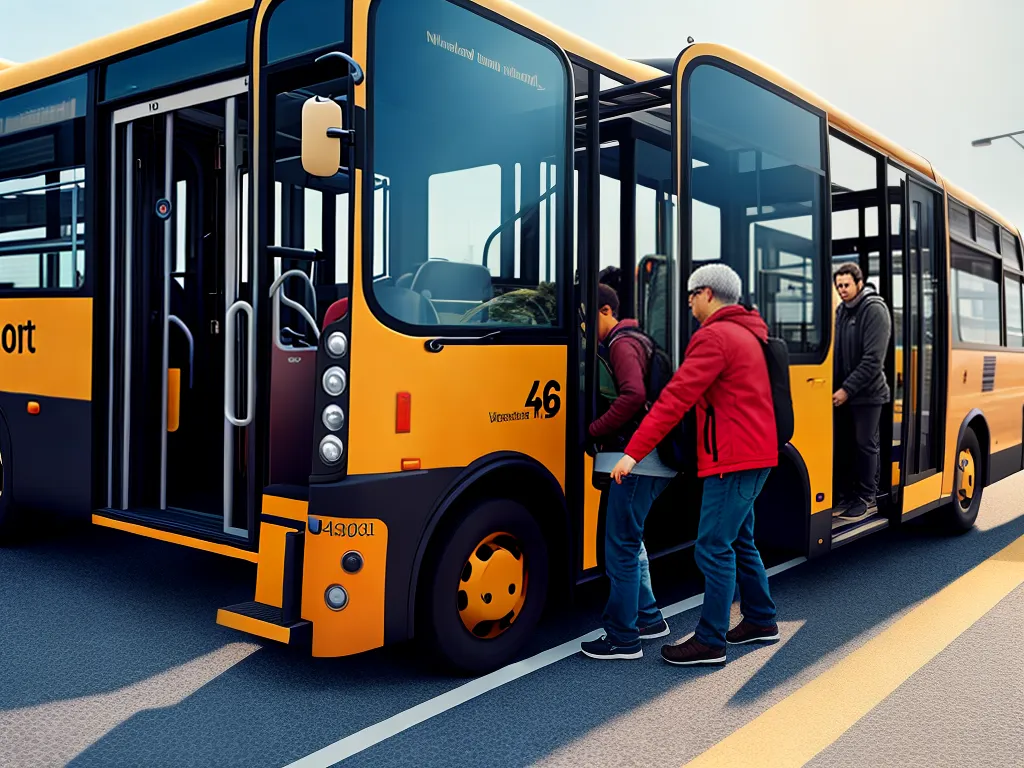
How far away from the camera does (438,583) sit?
3859mm

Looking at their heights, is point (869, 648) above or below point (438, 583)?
below

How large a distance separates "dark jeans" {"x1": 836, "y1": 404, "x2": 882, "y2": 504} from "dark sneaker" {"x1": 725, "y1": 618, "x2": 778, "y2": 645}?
6.59 ft

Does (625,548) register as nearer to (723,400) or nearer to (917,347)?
(723,400)

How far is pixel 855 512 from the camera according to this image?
636 cm

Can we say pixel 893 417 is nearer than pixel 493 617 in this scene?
No

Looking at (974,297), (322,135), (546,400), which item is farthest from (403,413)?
(974,297)

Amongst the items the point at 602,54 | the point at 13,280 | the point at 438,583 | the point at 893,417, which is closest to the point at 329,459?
the point at 438,583

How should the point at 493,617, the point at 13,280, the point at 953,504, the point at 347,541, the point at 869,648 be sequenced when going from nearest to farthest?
1. the point at 347,541
2. the point at 493,617
3. the point at 869,648
4. the point at 13,280
5. the point at 953,504

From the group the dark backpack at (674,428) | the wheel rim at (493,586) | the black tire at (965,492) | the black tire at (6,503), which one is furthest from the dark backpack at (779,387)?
the black tire at (6,503)

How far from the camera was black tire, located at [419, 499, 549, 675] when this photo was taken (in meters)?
3.88

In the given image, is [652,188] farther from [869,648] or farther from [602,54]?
[869,648]

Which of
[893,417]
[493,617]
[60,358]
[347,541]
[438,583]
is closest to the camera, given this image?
[347,541]

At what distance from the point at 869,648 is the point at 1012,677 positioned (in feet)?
2.06

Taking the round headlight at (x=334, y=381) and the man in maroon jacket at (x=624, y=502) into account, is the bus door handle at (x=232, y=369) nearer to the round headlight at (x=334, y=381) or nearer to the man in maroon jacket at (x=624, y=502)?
the round headlight at (x=334, y=381)
